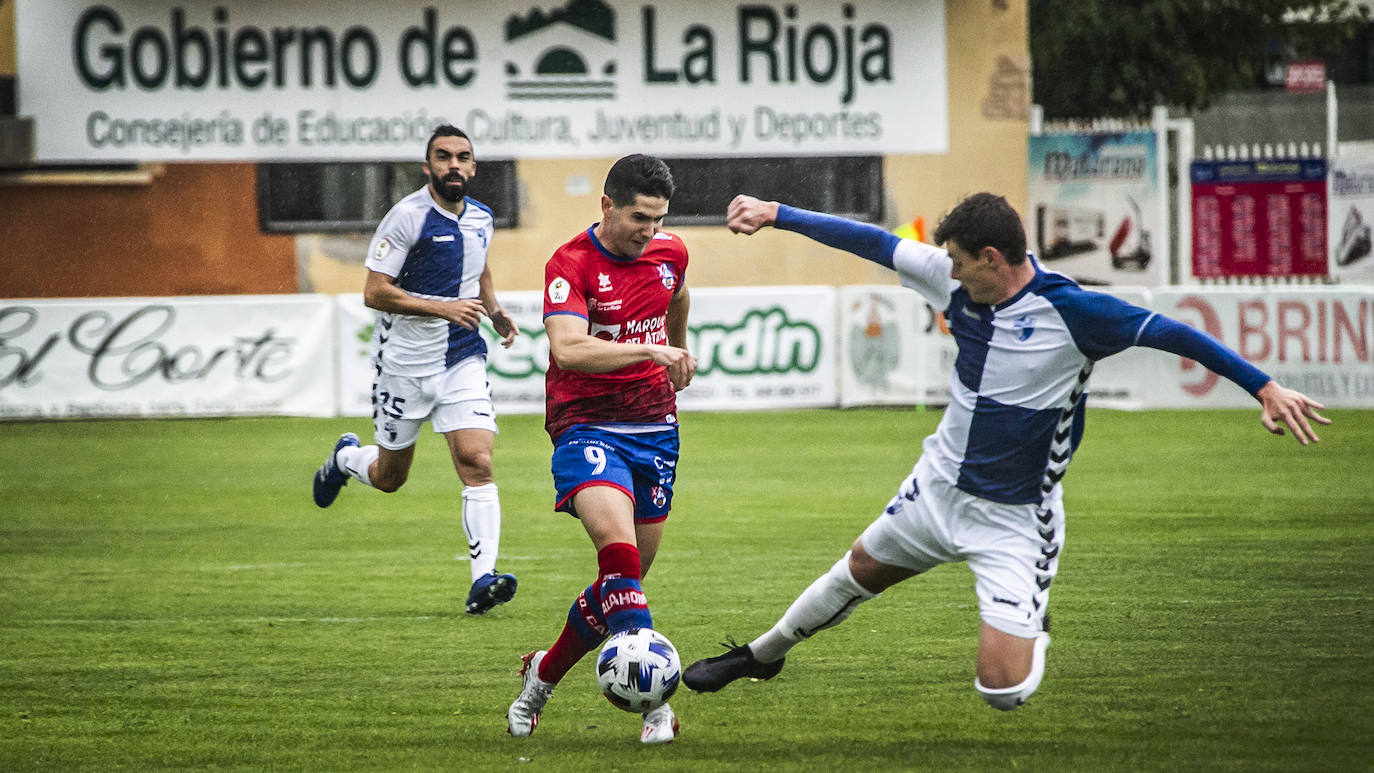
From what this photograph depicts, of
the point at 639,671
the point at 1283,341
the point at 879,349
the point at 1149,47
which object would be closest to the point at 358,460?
the point at 639,671

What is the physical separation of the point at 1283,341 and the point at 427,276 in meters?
10.9

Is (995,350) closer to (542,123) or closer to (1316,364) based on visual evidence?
(1316,364)

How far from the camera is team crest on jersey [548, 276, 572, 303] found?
5.85 meters

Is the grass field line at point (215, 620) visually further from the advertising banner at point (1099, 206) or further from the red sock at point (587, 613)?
the advertising banner at point (1099, 206)

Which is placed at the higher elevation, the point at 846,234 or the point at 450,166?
Result: the point at 450,166

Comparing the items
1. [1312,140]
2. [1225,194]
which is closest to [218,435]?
[1225,194]

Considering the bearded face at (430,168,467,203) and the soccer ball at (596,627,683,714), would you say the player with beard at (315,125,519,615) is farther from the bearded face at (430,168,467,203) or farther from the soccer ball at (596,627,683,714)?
the soccer ball at (596,627,683,714)

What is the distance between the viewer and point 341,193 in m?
21.5

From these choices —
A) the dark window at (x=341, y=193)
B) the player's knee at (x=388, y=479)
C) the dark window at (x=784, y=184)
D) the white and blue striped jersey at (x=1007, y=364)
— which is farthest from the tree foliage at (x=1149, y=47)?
the white and blue striped jersey at (x=1007, y=364)

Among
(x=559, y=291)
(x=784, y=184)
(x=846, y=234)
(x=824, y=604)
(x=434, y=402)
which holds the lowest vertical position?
(x=824, y=604)

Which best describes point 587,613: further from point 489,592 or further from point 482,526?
point 482,526

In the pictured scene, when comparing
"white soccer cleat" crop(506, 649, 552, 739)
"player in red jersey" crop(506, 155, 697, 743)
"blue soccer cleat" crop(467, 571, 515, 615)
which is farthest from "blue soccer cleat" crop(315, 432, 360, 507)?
"white soccer cleat" crop(506, 649, 552, 739)

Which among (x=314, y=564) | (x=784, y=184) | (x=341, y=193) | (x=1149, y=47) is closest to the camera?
(x=314, y=564)

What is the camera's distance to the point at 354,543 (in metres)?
10.6
